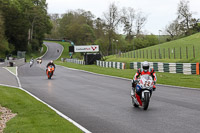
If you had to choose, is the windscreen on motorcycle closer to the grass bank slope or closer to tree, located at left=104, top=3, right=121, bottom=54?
the grass bank slope

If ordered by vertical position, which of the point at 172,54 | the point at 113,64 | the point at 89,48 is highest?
the point at 89,48

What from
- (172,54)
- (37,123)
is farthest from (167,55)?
(37,123)

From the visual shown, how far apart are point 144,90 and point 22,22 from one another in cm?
8569

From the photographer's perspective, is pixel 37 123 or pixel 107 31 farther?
pixel 107 31

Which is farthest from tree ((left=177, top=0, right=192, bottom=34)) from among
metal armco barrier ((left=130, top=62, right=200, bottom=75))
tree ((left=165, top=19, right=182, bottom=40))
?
metal armco barrier ((left=130, top=62, right=200, bottom=75))

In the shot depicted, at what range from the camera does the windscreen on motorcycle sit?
10174mm

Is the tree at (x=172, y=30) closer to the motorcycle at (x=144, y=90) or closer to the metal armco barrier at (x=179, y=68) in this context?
the metal armco barrier at (x=179, y=68)

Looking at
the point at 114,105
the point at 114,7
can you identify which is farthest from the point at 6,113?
the point at 114,7

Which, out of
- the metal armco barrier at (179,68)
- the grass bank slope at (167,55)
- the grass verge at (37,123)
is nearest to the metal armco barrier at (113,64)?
the grass bank slope at (167,55)

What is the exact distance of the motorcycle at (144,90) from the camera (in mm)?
10080

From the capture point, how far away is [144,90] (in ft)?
33.4

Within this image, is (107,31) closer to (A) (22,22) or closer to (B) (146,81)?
(A) (22,22)

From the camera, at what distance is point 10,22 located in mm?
89875

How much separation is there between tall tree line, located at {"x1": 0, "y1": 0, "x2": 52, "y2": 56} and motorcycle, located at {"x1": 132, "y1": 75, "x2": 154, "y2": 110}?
75.0m
